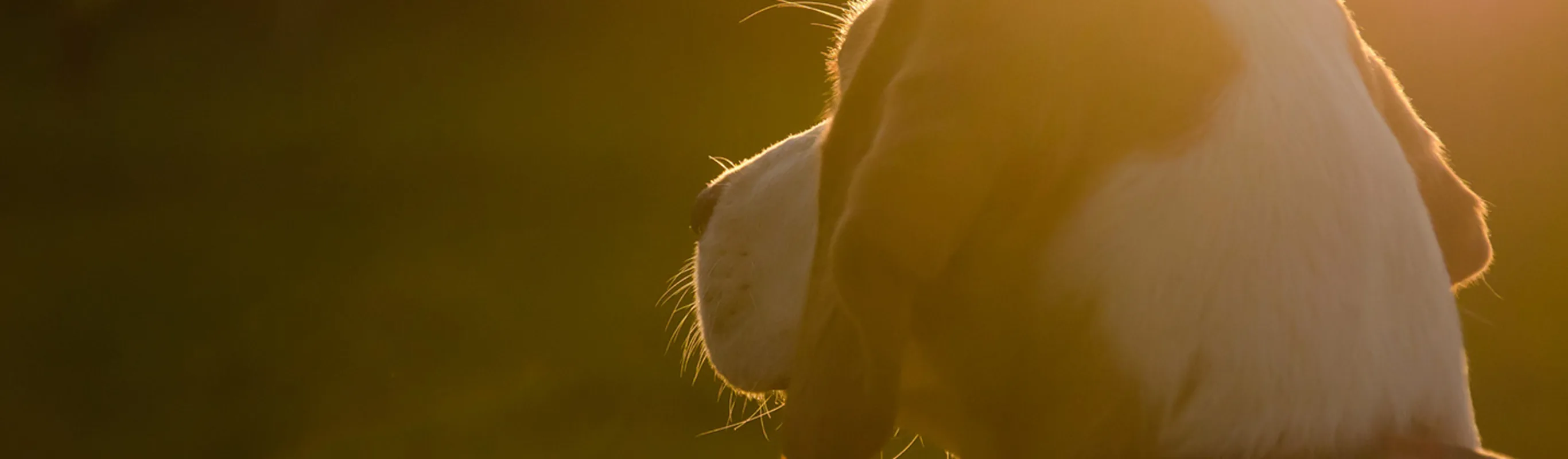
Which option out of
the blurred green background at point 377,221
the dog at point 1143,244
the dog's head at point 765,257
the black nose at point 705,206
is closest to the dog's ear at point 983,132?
the dog at point 1143,244

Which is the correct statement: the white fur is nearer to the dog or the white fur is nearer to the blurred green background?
the dog

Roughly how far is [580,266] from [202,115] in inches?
62.1

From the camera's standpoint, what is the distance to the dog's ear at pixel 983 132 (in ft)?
2.14

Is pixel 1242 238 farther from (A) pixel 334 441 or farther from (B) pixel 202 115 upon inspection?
(B) pixel 202 115

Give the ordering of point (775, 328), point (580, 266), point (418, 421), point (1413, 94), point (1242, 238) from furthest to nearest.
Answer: point (1413, 94), point (580, 266), point (418, 421), point (775, 328), point (1242, 238)

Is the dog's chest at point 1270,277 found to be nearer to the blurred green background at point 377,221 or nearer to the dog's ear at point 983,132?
the dog's ear at point 983,132

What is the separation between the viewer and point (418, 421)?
8.63 feet

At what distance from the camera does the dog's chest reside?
0.63 meters

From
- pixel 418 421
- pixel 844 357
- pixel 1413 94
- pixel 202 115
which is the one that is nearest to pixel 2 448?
pixel 418 421

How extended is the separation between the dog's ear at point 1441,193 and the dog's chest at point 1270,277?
18 cm

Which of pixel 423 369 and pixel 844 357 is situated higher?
pixel 844 357

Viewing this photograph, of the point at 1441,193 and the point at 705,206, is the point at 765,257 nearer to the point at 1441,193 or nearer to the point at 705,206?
the point at 705,206

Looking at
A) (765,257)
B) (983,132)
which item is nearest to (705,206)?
(765,257)

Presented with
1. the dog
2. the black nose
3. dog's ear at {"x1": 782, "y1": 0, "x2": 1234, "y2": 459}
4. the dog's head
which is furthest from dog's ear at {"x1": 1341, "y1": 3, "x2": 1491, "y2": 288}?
the black nose
